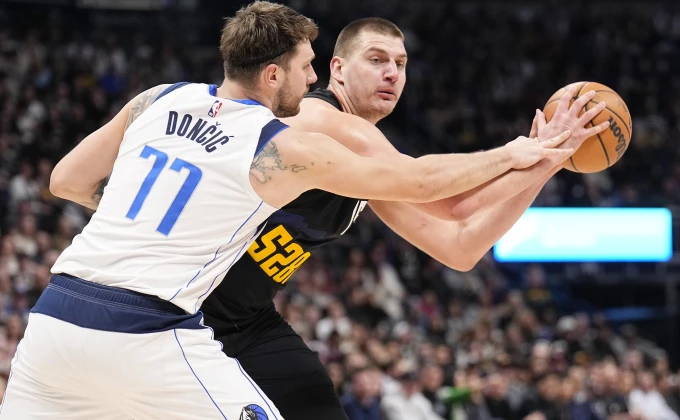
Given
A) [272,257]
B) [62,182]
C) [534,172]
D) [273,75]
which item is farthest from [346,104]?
[62,182]

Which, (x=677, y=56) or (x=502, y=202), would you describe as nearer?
(x=502, y=202)

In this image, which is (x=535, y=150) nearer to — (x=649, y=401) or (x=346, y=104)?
(x=346, y=104)

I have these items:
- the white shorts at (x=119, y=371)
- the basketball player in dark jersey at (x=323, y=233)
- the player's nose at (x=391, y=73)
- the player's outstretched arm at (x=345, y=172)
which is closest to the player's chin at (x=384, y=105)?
the basketball player in dark jersey at (x=323, y=233)

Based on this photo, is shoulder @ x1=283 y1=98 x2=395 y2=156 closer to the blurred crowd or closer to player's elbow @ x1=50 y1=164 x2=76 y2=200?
player's elbow @ x1=50 y1=164 x2=76 y2=200

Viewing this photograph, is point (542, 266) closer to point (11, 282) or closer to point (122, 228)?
point (11, 282)

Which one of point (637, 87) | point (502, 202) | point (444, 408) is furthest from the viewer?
point (637, 87)

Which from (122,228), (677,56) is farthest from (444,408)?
(677,56)

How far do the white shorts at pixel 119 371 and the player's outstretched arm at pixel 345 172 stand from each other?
2.21ft

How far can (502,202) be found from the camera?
4863mm

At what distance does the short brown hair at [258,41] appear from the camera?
4043 mm

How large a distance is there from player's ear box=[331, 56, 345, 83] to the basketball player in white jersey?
4.67ft

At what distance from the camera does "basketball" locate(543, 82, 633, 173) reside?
5027mm

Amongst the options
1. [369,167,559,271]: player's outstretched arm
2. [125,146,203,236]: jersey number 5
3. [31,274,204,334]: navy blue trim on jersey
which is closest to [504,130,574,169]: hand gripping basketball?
[369,167,559,271]: player's outstretched arm

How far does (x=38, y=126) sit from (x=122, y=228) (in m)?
12.7
